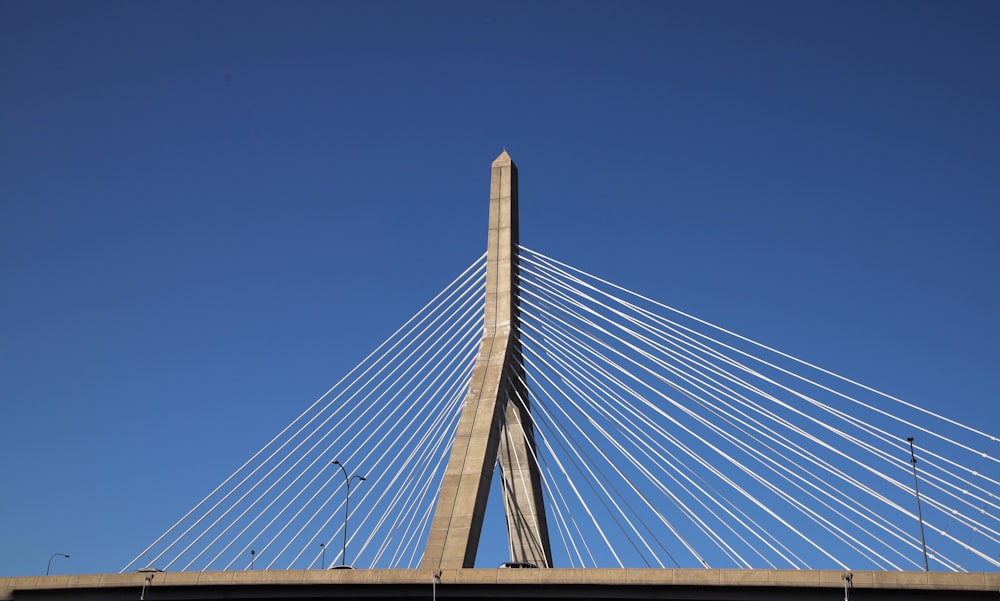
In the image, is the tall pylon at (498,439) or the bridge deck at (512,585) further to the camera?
the tall pylon at (498,439)

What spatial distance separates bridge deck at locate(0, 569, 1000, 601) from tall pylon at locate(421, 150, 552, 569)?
4.42ft

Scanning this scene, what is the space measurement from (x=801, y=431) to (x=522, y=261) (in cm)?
1287

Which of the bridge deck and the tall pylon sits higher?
the tall pylon

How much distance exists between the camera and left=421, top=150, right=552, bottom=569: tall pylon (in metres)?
38.0

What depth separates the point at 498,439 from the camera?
40.4m

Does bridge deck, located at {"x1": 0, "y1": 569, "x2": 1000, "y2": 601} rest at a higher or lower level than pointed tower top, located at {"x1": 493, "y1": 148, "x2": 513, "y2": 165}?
lower

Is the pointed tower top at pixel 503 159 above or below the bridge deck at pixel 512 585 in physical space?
above

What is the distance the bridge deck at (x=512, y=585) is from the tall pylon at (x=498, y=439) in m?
1.35

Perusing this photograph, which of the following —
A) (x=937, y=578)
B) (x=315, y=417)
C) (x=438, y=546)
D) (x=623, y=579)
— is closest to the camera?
(x=937, y=578)

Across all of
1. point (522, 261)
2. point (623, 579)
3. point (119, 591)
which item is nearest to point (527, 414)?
point (522, 261)

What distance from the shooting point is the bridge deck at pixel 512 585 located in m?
31.0

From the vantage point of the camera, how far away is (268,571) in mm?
38594

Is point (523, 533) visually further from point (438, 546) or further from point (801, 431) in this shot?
point (801, 431)

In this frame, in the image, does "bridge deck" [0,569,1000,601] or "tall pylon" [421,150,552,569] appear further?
"tall pylon" [421,150,552,569]
